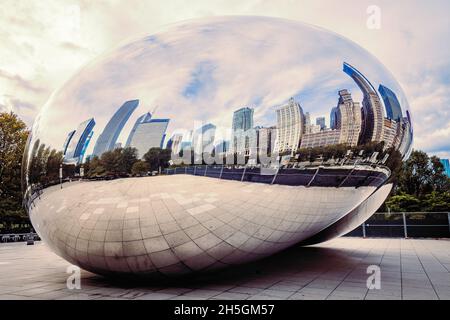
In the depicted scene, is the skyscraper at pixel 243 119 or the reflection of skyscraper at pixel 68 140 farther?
the reflection of skyscraper at pixel 68 140

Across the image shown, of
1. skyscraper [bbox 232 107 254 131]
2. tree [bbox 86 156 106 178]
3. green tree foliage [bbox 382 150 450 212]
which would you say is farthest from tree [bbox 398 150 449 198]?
→ tree [bbox 86 156 106 178]

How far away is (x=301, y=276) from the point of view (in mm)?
6363

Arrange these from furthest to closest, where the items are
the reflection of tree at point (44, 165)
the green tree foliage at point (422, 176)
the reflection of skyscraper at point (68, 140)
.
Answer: the green tree foliage at point (422, 176)
the reflection of tree at point (44, 165)
the reflection of skyscraper at point (68, 140)

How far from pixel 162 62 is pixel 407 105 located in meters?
4.70

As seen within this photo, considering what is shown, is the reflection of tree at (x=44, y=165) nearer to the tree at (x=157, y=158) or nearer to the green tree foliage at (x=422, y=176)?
the tree at (x=157, y=158)

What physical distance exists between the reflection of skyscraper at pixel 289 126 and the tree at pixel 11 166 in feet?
88.3

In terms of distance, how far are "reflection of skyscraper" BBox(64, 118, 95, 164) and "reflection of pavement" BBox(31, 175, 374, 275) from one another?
0.37 meters

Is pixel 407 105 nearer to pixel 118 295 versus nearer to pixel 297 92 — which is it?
pixel 297 92

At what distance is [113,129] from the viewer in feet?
14.9

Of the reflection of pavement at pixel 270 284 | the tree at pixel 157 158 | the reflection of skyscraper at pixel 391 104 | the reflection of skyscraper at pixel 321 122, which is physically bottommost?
the reflection of pavement at pixel 270 284

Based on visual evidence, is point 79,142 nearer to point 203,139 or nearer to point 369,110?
point 203,139

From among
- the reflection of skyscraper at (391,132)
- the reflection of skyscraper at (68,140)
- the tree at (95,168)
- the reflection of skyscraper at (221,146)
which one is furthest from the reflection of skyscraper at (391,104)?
the reflection of skyscraper at (68,140)

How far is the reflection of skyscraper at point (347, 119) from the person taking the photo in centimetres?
488
